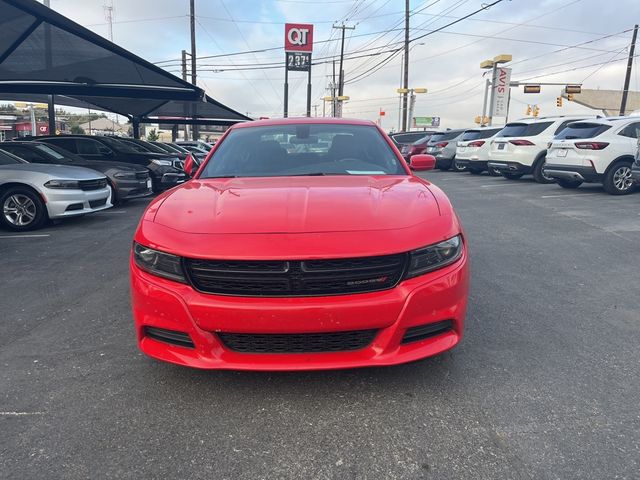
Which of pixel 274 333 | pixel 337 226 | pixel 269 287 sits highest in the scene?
pixel 337 226

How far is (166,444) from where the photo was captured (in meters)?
2.28

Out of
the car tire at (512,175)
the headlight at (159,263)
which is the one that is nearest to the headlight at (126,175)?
the headlight at (159,263)

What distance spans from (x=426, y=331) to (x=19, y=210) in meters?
7.60

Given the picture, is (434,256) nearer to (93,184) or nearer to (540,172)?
(93,184)

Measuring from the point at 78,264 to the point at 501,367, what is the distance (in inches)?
188

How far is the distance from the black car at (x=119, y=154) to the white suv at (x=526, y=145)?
29.1 feet

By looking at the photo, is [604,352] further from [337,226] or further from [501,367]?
[337,226]

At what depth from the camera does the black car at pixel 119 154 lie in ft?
39.7

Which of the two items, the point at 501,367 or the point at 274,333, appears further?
the point at 501,367

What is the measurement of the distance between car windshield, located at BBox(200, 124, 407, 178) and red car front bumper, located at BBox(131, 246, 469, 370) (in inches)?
56.1

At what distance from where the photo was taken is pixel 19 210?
785 centimetres

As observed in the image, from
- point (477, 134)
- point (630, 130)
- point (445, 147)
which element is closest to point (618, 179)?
point (630, 130)

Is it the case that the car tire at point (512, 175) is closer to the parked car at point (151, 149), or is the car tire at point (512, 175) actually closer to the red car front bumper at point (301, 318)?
the parked car at point (151, 149)

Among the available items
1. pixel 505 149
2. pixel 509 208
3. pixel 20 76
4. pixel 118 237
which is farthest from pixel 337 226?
pixel 20 76
